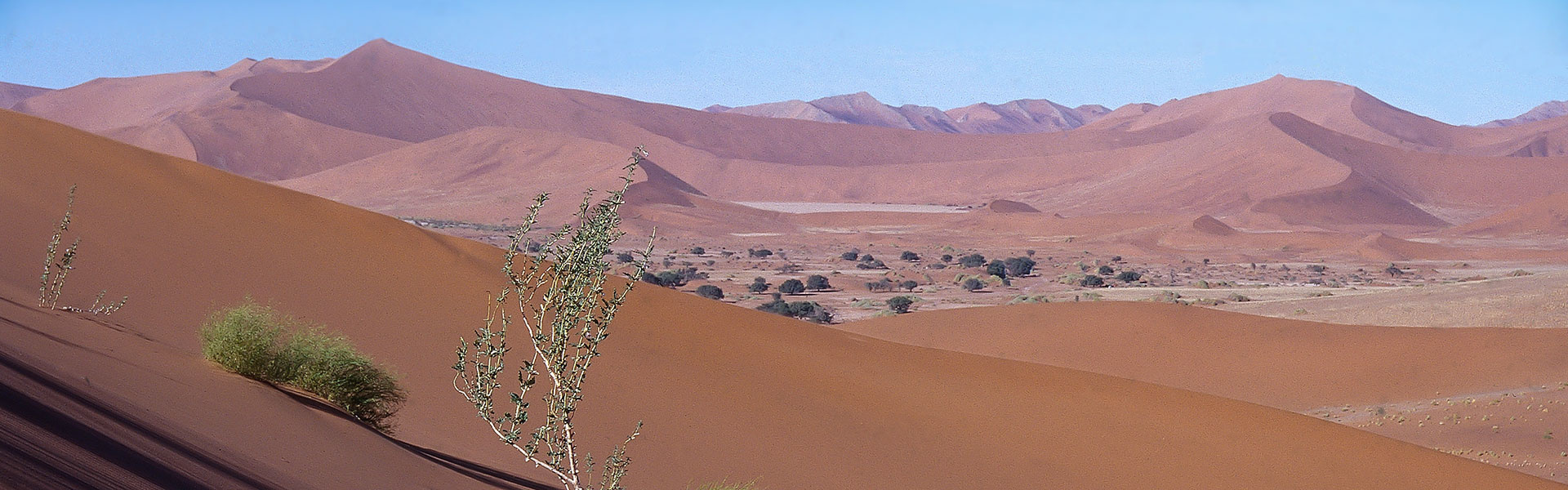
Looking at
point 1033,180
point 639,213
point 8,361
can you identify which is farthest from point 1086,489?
point 1033,180

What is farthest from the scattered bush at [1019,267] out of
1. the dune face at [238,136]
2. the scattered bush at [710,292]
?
the dune face at [238,136]

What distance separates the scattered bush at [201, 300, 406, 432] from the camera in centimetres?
860

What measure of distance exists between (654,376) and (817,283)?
28.0m

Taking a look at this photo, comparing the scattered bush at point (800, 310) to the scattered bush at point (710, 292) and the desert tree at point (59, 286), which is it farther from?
the desert tree at point (59, 286)

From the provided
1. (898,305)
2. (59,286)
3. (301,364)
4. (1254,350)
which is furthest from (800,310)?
(301,364)

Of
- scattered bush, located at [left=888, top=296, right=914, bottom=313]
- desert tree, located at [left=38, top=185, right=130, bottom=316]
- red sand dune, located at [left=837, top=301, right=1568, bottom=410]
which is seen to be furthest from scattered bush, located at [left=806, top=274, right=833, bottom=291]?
desert tree, located at [left=38, top=185, right=130, bottom=316]

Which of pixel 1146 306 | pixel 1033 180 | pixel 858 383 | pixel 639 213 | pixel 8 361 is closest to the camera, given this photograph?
pixel 8 361

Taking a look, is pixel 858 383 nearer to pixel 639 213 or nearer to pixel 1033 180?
pixel 639 213

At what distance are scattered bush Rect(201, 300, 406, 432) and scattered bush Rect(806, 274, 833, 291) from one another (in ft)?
99.9

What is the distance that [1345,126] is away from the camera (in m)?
149

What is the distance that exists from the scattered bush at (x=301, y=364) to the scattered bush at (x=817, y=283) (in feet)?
99.9

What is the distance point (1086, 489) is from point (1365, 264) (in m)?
47.6

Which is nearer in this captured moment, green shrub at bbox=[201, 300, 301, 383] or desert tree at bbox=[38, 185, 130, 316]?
green shrub at bbox=[201, 300, 301, 383]

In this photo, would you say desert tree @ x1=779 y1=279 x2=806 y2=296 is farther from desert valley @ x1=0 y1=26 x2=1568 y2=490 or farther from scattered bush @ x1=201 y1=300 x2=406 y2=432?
scattered bush @ x1=201 y1=300 x2=406 y2=432
